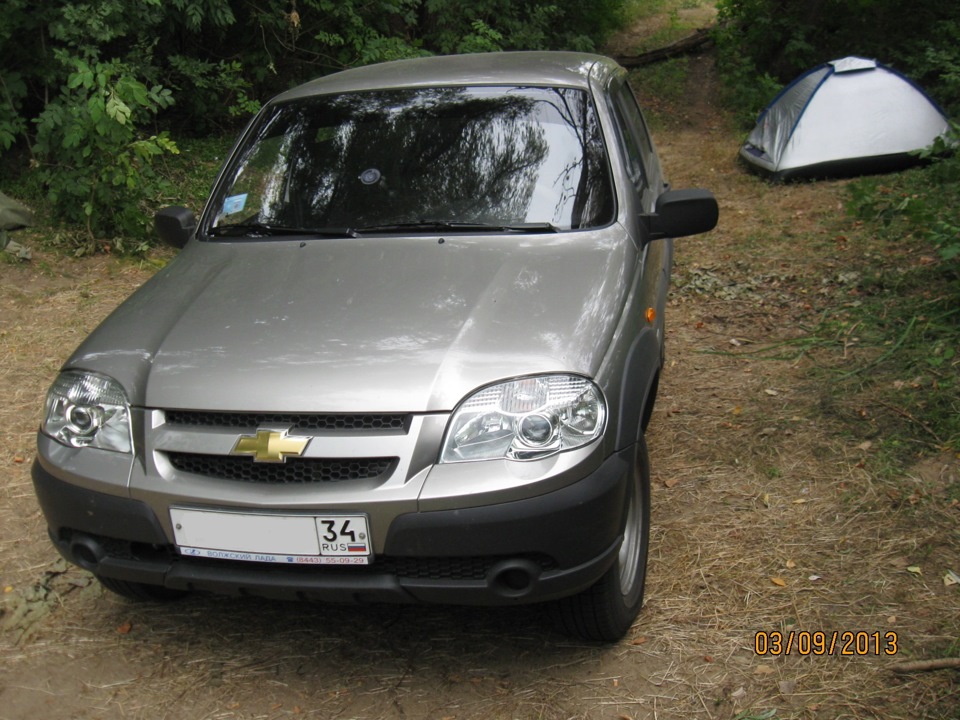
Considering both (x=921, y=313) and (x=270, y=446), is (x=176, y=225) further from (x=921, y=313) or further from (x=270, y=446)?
(x=921, y=313)

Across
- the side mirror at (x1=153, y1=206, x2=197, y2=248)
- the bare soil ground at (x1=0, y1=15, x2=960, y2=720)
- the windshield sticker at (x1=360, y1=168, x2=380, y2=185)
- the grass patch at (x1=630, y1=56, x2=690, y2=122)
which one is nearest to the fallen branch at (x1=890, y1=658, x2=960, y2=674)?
the bare soil ground at (x1=0, y1=15, x2=960, y2=720)

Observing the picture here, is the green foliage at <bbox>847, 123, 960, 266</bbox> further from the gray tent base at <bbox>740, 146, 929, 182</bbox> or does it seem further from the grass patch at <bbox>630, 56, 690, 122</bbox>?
the grass patch at <bbox>630, 56, 690, 122</bbox>

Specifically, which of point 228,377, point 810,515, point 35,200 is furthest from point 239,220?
point 35,200

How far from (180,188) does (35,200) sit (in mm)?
1187

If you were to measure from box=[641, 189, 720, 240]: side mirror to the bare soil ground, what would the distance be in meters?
1.12

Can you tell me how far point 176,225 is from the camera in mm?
3662

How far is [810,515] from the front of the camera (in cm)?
355

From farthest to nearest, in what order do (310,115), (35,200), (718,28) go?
(718,28) < (35,200) < (310,115)

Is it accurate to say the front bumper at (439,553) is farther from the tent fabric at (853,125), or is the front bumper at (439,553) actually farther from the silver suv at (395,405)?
the tent fabric at (853,125)

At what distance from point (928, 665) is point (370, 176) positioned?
8.09 feet

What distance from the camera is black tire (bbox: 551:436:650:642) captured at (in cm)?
270

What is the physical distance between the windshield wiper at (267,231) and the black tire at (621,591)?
4.33ft

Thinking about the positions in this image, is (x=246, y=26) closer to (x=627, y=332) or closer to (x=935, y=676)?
(x=627, y=332)
